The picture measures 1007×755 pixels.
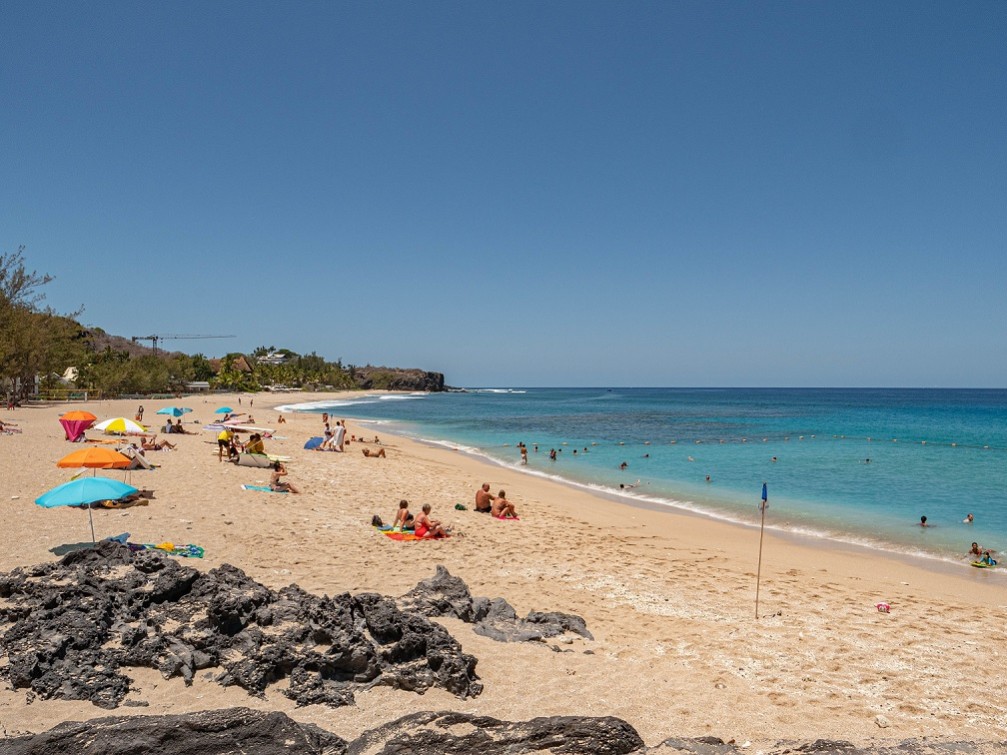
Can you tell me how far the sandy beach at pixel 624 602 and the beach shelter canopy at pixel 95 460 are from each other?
1.09 m

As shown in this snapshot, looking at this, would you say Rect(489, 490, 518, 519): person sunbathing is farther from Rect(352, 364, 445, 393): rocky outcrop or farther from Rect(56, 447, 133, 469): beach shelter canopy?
Rect(352, 364, 445, 393): rocky outcrop

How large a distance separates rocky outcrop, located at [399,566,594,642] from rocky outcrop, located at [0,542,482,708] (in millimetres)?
1093

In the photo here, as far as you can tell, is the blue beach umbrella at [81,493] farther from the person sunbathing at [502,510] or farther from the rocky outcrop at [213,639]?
the person sunbathing at [502,510]

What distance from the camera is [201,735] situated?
425 centimetres

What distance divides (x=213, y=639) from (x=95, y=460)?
21.9ft

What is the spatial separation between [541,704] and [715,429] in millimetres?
53117

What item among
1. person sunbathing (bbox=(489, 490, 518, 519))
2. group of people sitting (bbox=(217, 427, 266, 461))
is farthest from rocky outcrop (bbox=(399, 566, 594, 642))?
group of people sitting (bbox=(217, 427, 266, 461))

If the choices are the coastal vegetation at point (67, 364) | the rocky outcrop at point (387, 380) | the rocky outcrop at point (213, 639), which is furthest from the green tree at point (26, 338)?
the rocky outcrop at point (387, 380)

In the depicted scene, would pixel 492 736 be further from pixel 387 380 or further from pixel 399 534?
pixel 387 380

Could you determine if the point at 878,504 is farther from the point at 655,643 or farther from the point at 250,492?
the point at 250,492

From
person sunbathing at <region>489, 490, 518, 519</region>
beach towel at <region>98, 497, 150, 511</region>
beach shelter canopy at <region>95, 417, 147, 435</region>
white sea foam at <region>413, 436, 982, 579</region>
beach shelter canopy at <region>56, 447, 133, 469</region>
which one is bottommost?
white sea foam at <region>413, 436, 982, 579</region>

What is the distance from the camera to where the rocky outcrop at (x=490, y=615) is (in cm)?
715

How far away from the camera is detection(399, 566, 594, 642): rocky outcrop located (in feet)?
23.5

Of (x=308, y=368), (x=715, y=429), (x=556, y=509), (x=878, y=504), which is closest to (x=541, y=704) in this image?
(x=556, y=509)
